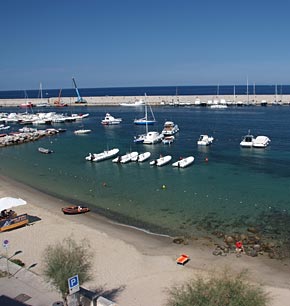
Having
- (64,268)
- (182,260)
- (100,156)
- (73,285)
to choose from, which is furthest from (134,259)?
(100,156)

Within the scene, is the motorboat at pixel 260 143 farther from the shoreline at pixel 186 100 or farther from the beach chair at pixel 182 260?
the shoreline at pixel 186 100

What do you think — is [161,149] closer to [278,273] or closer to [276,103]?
[278,273]

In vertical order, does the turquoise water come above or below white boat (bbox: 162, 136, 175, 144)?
below

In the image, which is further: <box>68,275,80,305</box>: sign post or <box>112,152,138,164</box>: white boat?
<box>112,152,138,164</box>: white boat

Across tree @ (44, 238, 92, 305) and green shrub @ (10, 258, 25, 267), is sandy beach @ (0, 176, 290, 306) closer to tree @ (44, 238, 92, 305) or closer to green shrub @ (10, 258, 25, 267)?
green shrub @ (10, 258, 25, 267)

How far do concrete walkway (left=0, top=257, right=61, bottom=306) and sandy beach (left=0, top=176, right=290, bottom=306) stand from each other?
183 cm

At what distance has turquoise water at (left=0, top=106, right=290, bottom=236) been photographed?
3419 centimetres

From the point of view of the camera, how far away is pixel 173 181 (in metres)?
→ 46.0

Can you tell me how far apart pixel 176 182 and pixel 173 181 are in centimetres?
57

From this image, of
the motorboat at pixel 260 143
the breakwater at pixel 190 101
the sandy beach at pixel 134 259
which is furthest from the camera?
the breakwater at pixel 190 101

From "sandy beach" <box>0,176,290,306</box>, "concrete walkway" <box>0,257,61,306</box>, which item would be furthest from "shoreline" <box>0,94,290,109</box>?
"concrete walkway" <box>0,257,61,306</box>

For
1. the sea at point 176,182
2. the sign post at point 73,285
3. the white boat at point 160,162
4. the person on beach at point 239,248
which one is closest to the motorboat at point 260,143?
the sea at point 176,182

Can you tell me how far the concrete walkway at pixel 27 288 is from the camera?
61.9 ft

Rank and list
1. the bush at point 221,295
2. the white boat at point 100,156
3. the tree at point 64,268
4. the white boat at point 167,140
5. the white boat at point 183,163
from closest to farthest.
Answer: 1. the bush at point 221,295
2. the tree at point 64,268
3. the white boat at point 183,163
4. the white boat at point 100,156
5. the white boat at point 167,140
